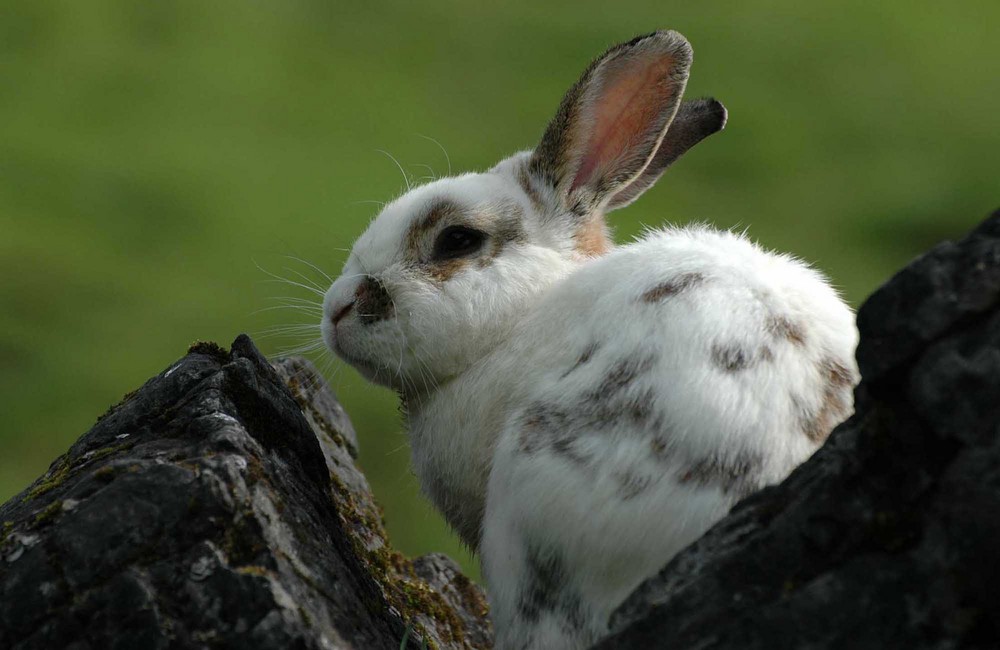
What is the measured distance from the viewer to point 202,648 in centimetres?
137

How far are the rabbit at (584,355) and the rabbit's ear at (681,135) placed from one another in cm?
8

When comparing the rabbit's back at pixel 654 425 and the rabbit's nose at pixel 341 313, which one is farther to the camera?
the rabbit's nose at pixel 341 313

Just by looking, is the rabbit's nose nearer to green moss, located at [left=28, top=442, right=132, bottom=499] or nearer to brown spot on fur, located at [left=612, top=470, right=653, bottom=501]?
green moss, located at [left=28, top=442, right=132, bottom=499]

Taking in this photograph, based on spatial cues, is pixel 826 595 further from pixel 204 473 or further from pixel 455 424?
pixel 455 424

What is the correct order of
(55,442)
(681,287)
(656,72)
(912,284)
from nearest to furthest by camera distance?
1. (912,284)
2. (681,287)
3. (656,72)
4. (55,442)

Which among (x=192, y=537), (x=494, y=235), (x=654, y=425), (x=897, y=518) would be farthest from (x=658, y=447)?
(x=494, y=235)

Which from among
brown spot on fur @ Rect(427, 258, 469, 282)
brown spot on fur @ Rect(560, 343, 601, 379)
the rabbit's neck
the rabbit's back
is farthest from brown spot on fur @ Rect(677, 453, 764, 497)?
brown spot on fur @ Rect(427, 258, 469, 282)

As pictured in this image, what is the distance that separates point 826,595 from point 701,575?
0.47 feet

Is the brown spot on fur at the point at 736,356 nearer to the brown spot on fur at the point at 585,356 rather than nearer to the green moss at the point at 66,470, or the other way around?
the brown spot on fur at the point at 585,356

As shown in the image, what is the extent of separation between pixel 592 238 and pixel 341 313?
46 centimetres

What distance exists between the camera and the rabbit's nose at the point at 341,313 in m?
2.10

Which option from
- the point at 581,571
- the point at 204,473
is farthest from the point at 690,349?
the point at 204,473

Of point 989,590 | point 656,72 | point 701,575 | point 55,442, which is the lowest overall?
point 989,590

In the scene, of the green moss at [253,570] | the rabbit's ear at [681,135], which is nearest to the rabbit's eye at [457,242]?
the rabbit's ear at [681,135]
